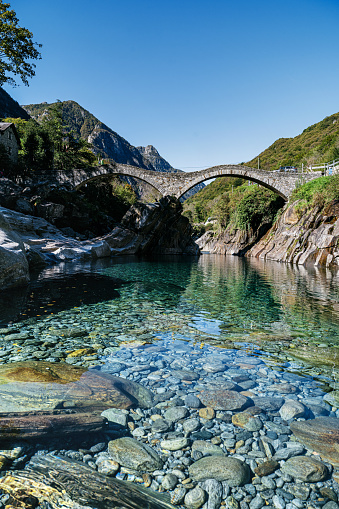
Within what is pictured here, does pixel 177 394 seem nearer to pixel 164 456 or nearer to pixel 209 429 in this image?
pixel 209 429

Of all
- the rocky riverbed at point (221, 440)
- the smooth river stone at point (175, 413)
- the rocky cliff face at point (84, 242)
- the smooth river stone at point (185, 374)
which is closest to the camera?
the rocky riverbed at point (221, 440)

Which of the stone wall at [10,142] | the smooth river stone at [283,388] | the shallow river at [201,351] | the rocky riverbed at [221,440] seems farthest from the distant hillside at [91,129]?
the smooth river stone at [283,388]

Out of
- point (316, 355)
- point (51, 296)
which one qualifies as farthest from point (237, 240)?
point (316, 355)

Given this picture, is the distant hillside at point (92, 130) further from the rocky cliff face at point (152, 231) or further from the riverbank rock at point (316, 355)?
the riverbank rock at point (316, 355)

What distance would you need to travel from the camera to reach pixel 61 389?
2.46 metres

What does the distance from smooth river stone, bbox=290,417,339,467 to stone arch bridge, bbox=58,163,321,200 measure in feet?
109

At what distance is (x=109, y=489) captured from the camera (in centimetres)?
155

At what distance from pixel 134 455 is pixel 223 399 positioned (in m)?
1.06

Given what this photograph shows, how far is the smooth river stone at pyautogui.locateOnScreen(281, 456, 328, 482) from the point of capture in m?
1.75

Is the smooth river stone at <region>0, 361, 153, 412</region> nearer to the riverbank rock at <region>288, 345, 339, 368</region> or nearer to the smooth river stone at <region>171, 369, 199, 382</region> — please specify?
the smooth river stone at <region>171, 369, 199, 382</region>

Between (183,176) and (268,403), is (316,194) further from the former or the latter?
(268,403)

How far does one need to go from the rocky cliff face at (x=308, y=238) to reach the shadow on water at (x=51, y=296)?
1564 cm

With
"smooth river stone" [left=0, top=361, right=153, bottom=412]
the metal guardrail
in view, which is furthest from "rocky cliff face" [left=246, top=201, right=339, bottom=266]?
"smooth river stone" [left=0, top=361, right=153, bottom=412]

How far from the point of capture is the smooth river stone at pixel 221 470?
5.62 feet
